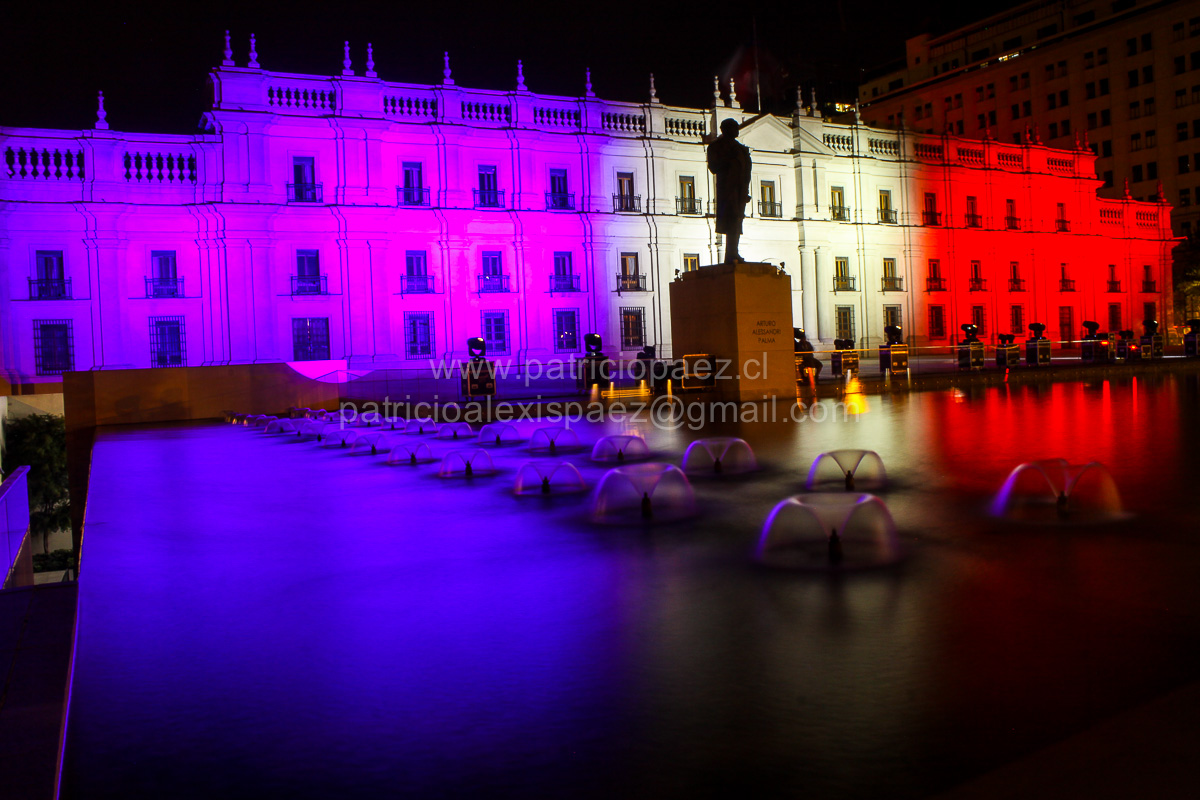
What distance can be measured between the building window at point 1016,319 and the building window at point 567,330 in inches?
1104

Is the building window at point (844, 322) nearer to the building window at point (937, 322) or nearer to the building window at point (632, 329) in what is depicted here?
the building window at point (937, 322)

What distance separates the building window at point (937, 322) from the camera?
49.7 metres

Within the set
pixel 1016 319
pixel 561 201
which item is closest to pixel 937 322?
pixel 1016 319

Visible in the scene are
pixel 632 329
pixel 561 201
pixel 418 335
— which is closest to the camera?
pixel 418 335

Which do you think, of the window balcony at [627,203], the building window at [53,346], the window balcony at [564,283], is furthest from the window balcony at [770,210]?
the building window at [53,346]

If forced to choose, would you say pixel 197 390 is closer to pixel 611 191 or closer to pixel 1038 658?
pixel 1038 658

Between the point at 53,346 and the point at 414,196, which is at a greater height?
the point at 414,196

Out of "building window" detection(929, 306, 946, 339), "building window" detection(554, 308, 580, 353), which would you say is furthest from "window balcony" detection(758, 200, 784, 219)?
"building window" detection(554, 308, 580, 353)

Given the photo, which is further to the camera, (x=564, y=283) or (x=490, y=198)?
(x=564, y=283)

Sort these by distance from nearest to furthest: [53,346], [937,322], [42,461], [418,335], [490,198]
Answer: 1. [42,461]
2. [53,346]
3. [418,335]
4. [490,198]
5. [937,322]

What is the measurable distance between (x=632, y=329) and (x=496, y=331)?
6.64 metres

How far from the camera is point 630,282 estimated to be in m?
40.9

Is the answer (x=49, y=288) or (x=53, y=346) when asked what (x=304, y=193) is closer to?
(x=49, y=288)

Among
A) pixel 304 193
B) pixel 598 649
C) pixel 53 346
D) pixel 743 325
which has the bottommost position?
pixel 598 649
